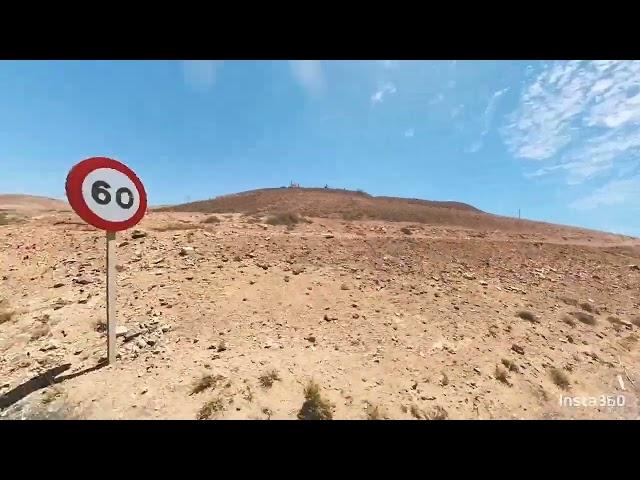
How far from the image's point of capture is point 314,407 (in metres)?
3.89

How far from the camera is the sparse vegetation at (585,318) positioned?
25.4ft

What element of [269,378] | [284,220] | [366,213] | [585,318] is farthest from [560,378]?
[366,213]

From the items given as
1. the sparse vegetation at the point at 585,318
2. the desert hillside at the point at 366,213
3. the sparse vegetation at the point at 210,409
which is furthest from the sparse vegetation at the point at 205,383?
the desert hillside at the point at 366,213

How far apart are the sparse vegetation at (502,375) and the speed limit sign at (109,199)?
20.9 ft

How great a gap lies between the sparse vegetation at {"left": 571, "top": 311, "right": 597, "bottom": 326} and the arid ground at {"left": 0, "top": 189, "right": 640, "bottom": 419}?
0.04 m

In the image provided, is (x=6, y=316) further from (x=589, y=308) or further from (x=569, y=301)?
(x=589, y=308)

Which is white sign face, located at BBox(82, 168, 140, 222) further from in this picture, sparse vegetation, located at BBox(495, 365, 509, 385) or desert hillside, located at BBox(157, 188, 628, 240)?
desert hillside, located at BBox(157, 188, 628, 240)

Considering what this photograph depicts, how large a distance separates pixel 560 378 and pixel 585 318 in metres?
3.57

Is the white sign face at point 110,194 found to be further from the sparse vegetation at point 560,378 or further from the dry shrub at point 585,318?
the dry shrub at point 585,318

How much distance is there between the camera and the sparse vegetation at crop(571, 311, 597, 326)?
7754 millimetres

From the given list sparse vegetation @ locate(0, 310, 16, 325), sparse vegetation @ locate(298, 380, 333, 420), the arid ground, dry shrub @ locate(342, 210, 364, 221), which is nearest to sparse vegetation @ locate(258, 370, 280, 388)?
the arid ground
